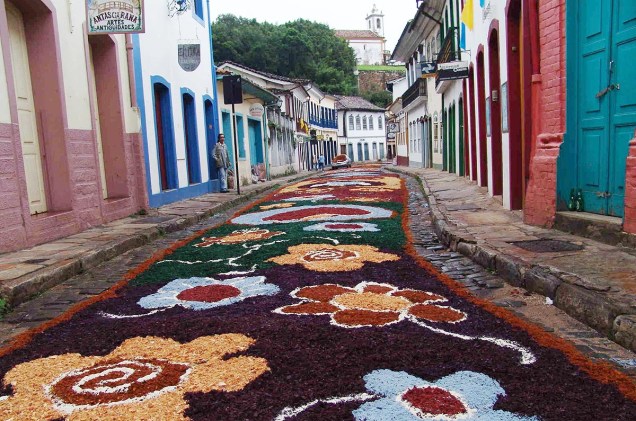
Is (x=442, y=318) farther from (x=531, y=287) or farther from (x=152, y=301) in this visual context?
(x=152, y=301)

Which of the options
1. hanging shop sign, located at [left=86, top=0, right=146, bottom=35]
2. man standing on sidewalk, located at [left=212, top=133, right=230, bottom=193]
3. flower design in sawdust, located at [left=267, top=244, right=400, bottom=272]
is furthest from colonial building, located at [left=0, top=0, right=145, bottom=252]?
man standing on sidewalk, located at [left=212, top=133, right=230, bottom=193]

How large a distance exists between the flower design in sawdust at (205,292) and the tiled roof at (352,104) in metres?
59.7

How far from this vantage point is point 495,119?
33.5 ft

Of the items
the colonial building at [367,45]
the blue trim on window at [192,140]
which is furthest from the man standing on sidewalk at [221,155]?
the colonial building at [367,45]

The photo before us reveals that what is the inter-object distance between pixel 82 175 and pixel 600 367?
25.1 feet

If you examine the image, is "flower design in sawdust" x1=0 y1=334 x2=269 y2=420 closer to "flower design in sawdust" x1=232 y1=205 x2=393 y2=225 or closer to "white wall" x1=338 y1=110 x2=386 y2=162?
"flower design in sawdust" x1=232 y1=205 x2=393 y2=225

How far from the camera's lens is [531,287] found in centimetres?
443

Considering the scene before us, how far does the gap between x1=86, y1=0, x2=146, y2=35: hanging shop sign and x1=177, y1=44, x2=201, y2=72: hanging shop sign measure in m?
4.18

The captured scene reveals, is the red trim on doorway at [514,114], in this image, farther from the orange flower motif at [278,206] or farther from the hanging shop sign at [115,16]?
the hanging shop sign at [115,16]

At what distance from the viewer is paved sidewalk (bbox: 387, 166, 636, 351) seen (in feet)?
11.4

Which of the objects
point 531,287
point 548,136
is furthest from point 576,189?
point 531,287

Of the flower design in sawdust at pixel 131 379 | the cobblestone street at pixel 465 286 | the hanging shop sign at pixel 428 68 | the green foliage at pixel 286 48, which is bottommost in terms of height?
the cobblestone street at pixel 465 286

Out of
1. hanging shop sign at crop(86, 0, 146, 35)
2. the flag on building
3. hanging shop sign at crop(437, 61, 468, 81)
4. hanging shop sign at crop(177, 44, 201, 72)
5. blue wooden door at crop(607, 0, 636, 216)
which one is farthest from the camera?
hanging shop sign at crop(437, 61, 468, 81)

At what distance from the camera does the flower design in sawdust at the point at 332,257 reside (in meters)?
5.46
